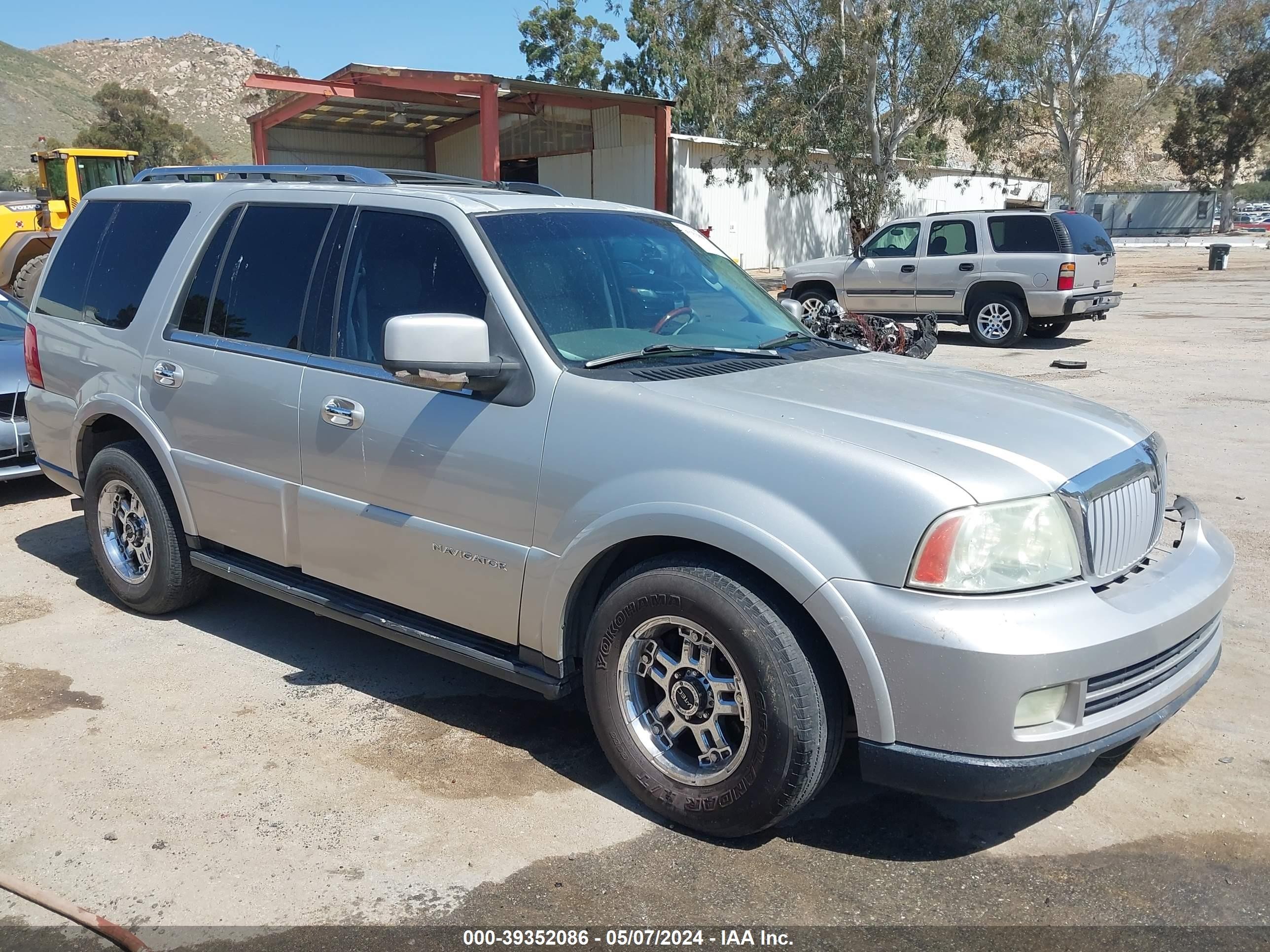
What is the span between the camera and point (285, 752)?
3949mm

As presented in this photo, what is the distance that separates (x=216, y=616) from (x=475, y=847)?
259 cm

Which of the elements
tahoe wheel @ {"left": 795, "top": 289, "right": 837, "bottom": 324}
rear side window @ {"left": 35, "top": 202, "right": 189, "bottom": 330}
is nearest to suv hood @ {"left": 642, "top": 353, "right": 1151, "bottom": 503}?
rear side window @ {"left": 35, "top": 202, "right": 189, "bottom": 330}

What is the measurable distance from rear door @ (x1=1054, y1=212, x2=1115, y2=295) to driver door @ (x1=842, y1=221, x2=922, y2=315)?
2140 mm

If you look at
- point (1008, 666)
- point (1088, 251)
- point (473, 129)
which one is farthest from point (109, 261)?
point (473, 129)

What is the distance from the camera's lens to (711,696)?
10.7 ft

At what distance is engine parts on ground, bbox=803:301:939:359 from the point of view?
10344mm

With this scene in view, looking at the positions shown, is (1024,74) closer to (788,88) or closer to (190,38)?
(788,88)

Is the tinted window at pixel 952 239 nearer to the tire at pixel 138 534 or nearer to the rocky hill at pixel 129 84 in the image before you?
the tire at pixel 138 534

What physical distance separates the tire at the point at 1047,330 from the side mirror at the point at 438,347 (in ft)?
48.0

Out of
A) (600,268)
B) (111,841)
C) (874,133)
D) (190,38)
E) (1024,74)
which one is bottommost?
A: (111,841)

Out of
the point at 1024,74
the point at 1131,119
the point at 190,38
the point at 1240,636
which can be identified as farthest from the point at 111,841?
the point at 190,38

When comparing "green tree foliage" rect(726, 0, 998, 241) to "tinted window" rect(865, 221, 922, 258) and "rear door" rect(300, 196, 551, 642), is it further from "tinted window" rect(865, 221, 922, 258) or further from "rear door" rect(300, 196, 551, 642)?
"rear door" rect(300, 196, 551, 642)

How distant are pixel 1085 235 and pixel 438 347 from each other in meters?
14.3

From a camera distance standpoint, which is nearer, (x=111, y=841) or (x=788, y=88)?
(x=111, y=841)
